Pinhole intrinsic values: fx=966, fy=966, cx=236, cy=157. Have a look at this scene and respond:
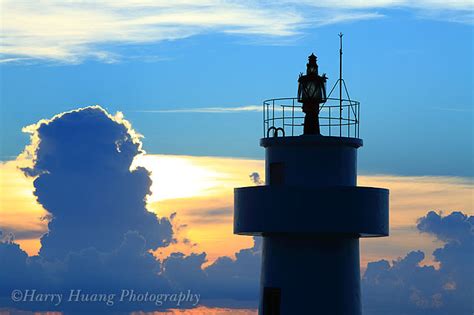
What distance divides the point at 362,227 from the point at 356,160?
2.42m

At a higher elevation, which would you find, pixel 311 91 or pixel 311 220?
pixel 311 91

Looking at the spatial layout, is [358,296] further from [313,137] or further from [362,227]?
[313,137]

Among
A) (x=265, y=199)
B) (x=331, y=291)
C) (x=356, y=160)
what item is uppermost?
(x=356, y=160)

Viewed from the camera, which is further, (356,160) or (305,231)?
(356,160)

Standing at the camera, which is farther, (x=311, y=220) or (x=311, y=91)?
(x=311, y=91)

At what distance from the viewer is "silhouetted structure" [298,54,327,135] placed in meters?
28.5

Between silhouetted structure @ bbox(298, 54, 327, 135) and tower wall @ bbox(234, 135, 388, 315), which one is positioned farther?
silhouetted structure @ bbox(298, 54, 327, 135)

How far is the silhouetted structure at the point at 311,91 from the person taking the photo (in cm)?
2847

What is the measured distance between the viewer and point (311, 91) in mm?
28531

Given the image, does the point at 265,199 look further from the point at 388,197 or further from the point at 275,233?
the point at 388,197

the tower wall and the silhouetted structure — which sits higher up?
the silhouetted structure

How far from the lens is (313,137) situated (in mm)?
27375

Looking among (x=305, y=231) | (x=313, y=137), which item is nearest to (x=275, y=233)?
(x=305, y=231)

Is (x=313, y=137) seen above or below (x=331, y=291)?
above
